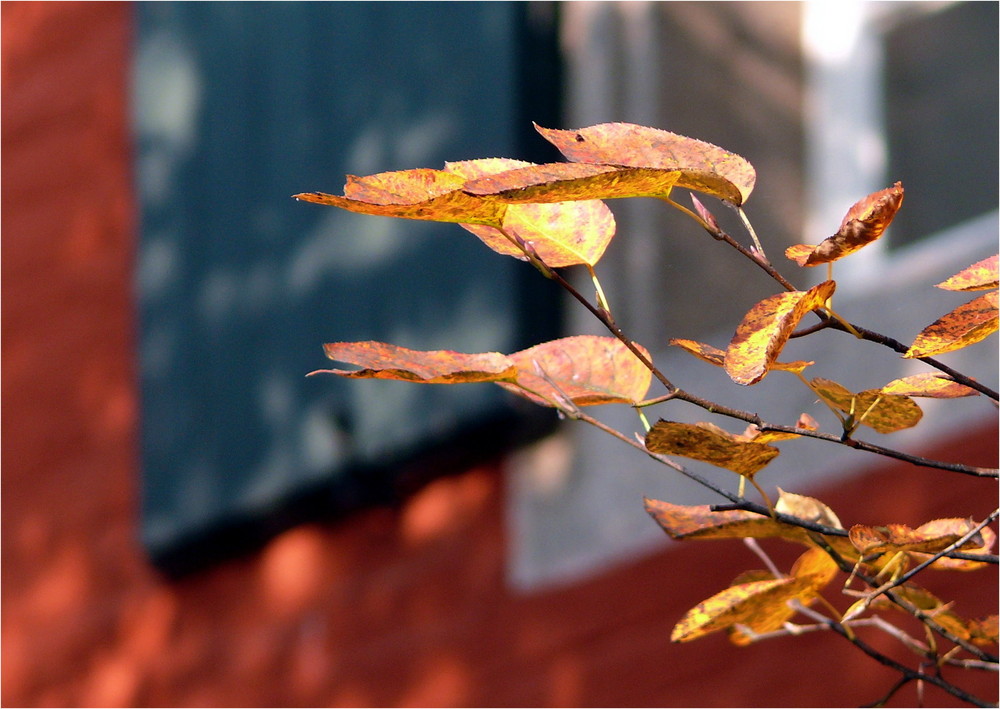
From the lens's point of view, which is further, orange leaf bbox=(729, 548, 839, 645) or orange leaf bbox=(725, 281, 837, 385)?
orange leaf bbox=(729, 548, 839, 645)

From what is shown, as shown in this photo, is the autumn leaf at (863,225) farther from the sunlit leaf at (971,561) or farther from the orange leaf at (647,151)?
the sunlit leaf at (971,561)

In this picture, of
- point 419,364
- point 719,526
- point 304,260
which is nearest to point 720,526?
point 719,526

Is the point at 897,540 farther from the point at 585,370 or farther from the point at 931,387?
the point at 585,370

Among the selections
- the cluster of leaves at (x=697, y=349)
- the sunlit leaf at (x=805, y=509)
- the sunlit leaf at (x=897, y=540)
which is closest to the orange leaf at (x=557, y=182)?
the cluster of leaves at (x=697, y=349)

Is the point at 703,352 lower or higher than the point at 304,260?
higher

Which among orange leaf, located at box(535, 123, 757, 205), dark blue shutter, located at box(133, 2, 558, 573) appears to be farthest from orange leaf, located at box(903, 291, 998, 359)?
dark blue shutter, located at box(133, 2, 558, 573)

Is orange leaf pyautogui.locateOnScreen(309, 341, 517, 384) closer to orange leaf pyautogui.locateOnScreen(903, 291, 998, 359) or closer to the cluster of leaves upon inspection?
the cluster of leaves

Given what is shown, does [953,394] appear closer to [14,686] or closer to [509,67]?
[509,67]
